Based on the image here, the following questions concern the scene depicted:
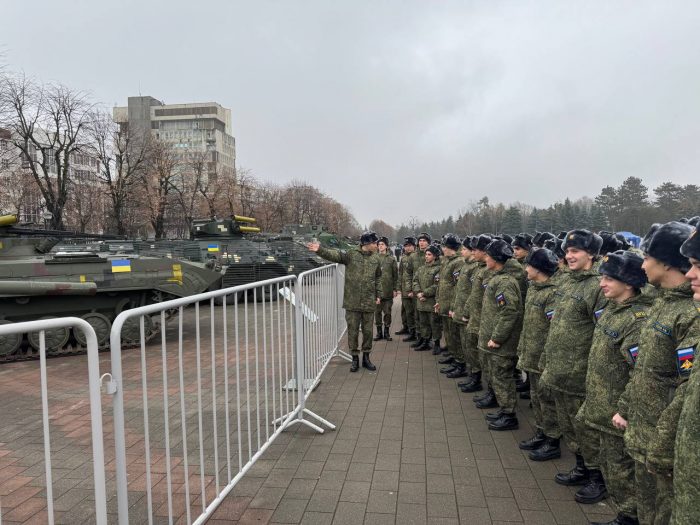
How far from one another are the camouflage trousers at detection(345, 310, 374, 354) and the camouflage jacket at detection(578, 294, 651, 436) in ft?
13.0

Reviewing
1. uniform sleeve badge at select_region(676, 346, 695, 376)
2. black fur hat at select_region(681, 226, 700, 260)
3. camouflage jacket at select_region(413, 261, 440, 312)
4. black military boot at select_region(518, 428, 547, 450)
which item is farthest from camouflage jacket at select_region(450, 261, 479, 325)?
black fur hat at select_region(681, 226, 700, 260)

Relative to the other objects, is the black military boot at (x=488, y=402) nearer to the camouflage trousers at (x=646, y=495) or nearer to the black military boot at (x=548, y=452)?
the black military boot at (x=548, y=452)

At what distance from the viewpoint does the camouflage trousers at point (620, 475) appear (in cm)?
289

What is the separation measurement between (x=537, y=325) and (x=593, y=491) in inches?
49.4

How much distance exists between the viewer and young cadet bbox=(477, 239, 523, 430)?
462 cm

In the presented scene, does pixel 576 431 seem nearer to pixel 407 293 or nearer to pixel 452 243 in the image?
pixel 452 243

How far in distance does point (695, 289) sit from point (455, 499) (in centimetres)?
209

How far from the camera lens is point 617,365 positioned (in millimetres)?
2971

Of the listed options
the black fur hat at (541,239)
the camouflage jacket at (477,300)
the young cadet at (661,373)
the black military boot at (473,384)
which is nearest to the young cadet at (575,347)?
the young cadet at (661,373)

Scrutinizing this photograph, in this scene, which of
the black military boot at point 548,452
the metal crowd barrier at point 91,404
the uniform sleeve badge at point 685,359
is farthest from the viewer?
the black military boot at point 548,452

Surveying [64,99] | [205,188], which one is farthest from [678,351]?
[205,188]

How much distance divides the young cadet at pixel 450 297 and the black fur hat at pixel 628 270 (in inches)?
152

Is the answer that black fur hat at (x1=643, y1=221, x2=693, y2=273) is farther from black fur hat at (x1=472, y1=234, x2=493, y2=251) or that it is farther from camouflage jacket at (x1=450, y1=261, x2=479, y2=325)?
camouflage jacket at (x1=450, y1=261, x2=479, y2=325)

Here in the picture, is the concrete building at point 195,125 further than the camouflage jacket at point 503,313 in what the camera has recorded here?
Yes
